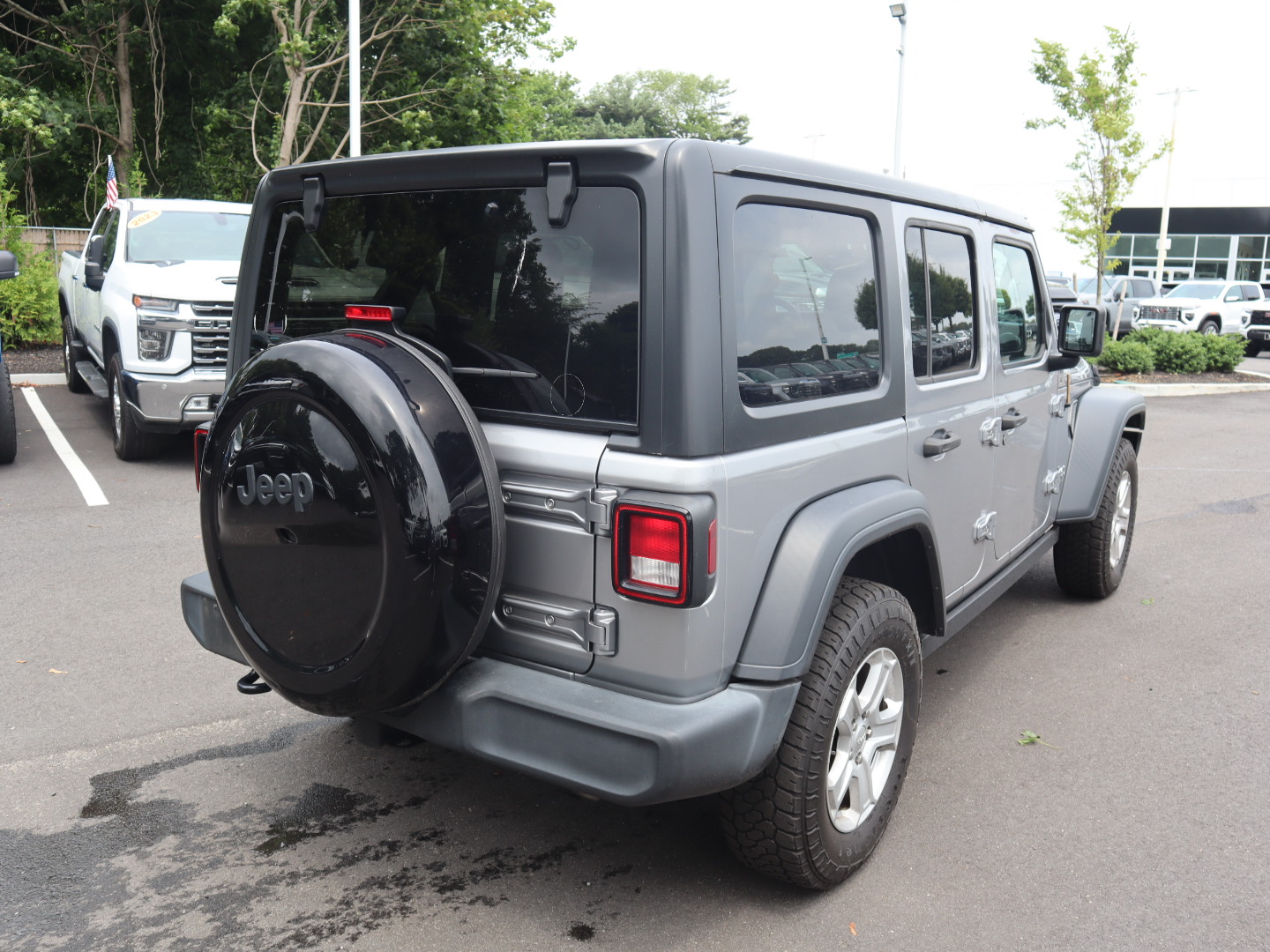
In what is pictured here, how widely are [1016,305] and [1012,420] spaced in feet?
2.06

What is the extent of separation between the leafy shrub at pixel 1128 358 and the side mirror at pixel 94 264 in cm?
1486

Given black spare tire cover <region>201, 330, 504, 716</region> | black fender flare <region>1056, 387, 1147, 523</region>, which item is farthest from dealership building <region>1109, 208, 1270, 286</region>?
black spare tire cover <region>201, 330, 504, 716</region>

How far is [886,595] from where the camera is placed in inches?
118

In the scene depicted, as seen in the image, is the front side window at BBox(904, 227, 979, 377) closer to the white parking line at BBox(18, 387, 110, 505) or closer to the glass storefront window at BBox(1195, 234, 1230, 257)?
the white parking line at BBox(18, 387, 110, 505)

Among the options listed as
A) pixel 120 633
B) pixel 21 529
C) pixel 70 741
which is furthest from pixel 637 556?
pixel 21 529

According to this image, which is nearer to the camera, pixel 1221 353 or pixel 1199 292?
pixel 1221 353

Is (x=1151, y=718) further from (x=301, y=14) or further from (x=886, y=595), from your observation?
(x=301, y=14)

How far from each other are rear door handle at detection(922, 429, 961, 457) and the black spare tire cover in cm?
150

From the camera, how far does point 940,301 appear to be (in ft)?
11.8

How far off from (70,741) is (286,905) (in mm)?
1432

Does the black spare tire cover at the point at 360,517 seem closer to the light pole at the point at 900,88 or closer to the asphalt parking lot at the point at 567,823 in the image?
the asphalt parking lot at the point at 567,823

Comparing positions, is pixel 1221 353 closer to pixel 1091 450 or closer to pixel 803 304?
pixel 1091 450

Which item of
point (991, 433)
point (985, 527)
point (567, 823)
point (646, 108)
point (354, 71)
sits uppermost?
point (646, 108)

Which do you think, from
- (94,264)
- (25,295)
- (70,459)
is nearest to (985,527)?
(70,459)
